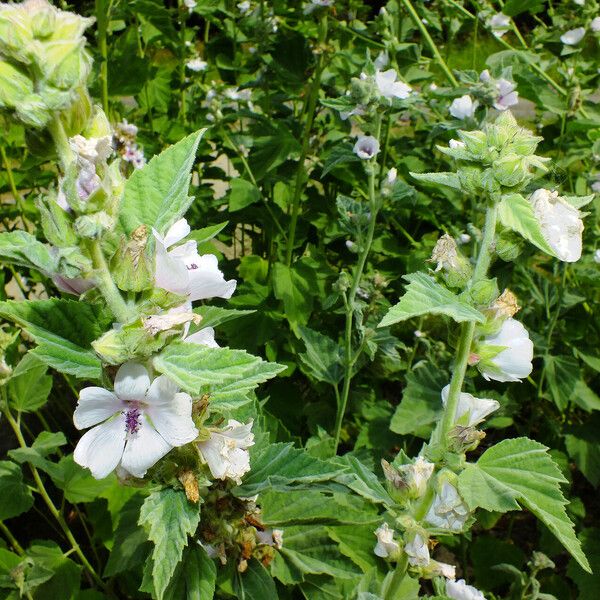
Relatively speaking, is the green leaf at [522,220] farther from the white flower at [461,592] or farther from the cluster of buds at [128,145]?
the cluster of buds at [128,145]

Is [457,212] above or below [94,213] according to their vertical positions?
below

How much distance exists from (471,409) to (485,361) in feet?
0.32

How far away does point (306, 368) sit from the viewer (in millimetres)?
2420

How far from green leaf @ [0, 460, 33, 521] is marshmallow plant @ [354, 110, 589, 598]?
1154 mm

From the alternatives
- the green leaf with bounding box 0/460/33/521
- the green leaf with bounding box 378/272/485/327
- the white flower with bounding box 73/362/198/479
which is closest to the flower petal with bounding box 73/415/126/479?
the white flower with bounding box 73/362/198/479

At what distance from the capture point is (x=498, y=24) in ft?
9.59

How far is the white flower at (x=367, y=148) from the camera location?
2152 millimetres

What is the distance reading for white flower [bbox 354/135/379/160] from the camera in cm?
215

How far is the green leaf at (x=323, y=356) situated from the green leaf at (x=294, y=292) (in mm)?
209

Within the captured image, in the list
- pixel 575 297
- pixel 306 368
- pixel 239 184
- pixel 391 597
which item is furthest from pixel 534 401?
pixel 391 597

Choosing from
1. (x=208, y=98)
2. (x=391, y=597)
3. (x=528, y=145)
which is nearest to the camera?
(x=528, y=145)

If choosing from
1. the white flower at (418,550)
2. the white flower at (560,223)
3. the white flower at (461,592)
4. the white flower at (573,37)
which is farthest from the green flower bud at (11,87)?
the white flower at (573,37)

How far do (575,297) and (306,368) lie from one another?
1.03m

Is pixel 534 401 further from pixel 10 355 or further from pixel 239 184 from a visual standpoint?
pixel 10 355
